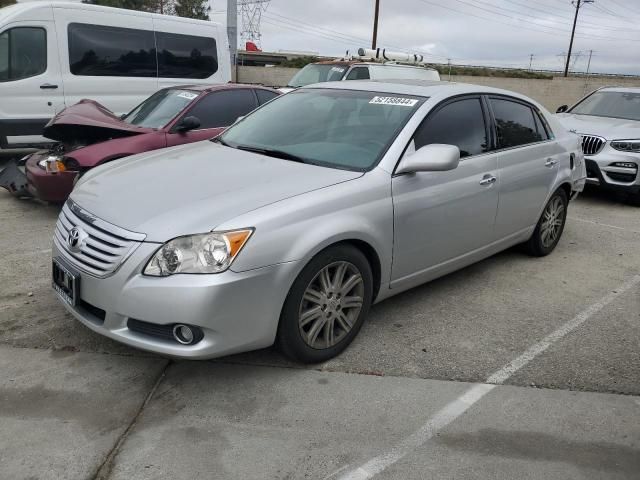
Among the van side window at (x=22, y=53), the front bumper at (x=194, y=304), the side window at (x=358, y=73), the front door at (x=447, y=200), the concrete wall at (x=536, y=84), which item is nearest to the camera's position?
the front bumper at (x=194, y=304)

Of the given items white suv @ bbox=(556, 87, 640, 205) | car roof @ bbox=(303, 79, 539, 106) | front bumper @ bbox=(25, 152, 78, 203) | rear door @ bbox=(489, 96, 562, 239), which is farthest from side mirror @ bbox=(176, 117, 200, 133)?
white suv @ bbox=(556, 87, 640, 205)

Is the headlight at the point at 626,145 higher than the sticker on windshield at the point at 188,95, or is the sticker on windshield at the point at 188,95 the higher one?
the sticker on windshield at the point at 188,95

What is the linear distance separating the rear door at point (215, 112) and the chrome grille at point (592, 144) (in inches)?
188

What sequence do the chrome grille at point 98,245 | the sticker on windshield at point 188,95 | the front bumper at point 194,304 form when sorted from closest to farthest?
the front bumper at point 194,304 < the chrome grille at point 98,245 < the sticker on windshield at point 188,95

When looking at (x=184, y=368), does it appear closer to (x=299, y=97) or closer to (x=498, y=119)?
(x=299, y=97)

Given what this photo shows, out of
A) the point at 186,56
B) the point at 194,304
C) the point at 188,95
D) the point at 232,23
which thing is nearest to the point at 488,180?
the point at 194,304

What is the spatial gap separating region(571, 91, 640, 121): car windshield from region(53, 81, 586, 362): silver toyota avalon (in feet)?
17.3

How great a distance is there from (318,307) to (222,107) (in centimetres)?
432

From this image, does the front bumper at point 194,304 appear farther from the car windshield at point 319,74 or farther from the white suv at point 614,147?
the car windshield at point 319,74

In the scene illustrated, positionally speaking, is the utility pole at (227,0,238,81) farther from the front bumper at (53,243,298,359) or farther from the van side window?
the front bumper at (53,243,298,359)

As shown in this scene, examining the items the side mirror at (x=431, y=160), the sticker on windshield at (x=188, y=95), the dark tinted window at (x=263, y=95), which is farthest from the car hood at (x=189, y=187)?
the dark tinted window at (x=263, y=95)

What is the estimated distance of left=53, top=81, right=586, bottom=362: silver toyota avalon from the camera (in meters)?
2.86

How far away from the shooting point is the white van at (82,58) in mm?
8695

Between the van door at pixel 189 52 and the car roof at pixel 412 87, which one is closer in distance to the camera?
the car roof at pixel 412 87
